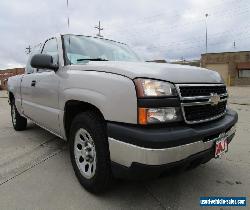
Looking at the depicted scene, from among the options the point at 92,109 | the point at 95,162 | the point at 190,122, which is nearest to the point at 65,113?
the point at 92,109

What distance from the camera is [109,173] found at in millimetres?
2609

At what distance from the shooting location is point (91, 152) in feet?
9.40

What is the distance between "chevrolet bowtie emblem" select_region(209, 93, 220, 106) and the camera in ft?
8.88

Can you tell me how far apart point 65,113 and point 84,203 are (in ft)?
3.52

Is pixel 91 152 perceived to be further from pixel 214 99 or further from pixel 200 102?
pixel 214 99

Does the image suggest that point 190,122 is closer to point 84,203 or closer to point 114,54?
point 84,203

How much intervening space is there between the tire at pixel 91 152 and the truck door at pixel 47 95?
1.94 feet

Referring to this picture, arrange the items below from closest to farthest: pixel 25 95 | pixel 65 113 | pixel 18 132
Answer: pixel 65 113
pixel 25 95
pixel 18 132

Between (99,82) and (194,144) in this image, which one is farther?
(99,82)

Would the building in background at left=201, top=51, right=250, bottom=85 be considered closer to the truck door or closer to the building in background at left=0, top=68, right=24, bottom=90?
the building in background at left=0, top=68, right=24, bottom=90

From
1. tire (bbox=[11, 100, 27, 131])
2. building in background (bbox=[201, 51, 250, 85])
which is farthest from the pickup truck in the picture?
building in background (bbox=[201, 51, 250, 85])

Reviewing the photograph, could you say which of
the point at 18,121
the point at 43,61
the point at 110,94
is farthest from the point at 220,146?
the point at 18,121

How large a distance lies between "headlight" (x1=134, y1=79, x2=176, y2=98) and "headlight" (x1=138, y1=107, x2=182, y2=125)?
0.12 metres

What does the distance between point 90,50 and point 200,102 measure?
175 cm
